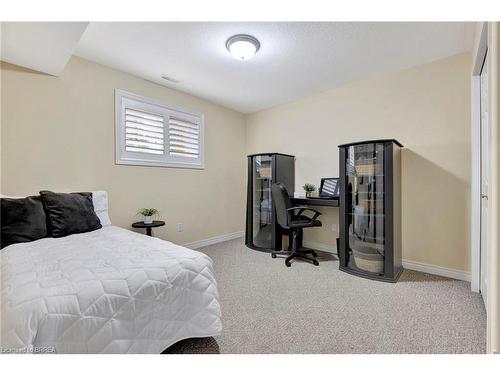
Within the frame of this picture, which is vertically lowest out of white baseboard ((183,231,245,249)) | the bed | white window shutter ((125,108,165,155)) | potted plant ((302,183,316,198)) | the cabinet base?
the cabinet base

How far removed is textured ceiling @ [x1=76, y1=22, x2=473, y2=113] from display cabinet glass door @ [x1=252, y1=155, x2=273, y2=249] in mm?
1181

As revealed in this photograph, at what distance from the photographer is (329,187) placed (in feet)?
11.5

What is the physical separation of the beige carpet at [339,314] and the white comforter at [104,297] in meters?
0.27

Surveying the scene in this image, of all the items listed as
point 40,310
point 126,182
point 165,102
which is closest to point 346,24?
point 165,102

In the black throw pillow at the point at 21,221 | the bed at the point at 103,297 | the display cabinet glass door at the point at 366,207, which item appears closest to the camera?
the bed at the point at 103,297

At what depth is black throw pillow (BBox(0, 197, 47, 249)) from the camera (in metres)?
1.80

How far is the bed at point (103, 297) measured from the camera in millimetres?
908

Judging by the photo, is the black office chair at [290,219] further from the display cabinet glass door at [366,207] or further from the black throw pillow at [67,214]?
the black throw pillow at [67,214]

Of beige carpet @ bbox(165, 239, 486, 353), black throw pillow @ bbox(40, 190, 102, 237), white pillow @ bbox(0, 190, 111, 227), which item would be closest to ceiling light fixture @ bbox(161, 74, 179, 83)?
white pillow @ bbox(0, 190, 111, 227)

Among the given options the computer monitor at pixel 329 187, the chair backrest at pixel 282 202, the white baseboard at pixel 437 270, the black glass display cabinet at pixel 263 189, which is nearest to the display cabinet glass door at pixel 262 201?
the black glass display cabinet at pixel 263 189

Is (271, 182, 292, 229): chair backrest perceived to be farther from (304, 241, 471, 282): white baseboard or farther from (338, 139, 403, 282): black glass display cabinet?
(304, 241, 471, 282): white baseboard

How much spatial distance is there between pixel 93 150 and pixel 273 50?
231 cm

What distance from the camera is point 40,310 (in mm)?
900

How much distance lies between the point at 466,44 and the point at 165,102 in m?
3.56
